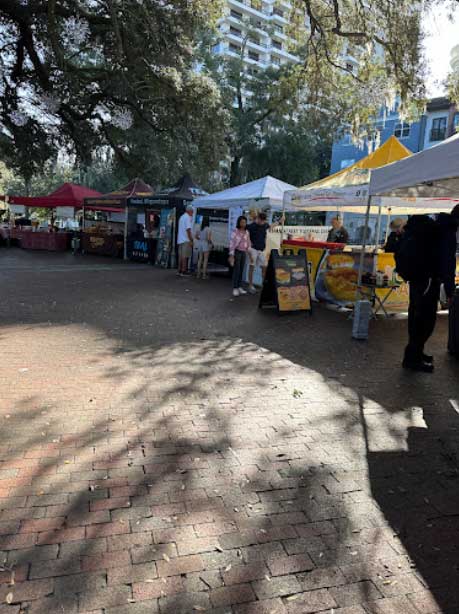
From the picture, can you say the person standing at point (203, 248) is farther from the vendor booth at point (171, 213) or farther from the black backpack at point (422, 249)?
the black backpack at point (422, 249)

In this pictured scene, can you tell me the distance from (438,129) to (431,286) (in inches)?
1311

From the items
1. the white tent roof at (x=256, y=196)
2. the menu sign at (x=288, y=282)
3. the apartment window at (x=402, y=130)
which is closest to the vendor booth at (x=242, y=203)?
the white tent roof at (x=256, y=196)

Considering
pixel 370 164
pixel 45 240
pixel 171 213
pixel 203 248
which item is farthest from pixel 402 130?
pixel 370 164

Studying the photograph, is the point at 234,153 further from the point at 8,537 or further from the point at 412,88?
the point at 8,537

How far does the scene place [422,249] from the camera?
5398 mm

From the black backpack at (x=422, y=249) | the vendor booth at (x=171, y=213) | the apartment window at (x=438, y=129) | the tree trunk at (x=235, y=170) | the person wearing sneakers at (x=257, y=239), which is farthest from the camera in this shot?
the tree trunk at (x=235, y=170)

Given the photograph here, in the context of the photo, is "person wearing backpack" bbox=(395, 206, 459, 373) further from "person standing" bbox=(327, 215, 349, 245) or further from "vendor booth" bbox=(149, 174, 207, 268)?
"vendor booth" bbox=(149, 174, 207, 268)

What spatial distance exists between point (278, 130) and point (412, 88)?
22291mm

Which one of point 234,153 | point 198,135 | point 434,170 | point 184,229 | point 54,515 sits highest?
point 234,153

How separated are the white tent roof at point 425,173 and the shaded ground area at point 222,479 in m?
2.34

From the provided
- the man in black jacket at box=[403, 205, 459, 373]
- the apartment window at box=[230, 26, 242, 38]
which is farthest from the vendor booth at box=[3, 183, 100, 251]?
the apartment window at box=[230, 26, 242, 38]

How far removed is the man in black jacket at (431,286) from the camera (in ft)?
17.3

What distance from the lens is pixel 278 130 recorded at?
3284cm

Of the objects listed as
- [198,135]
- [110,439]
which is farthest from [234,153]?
[110,439]
